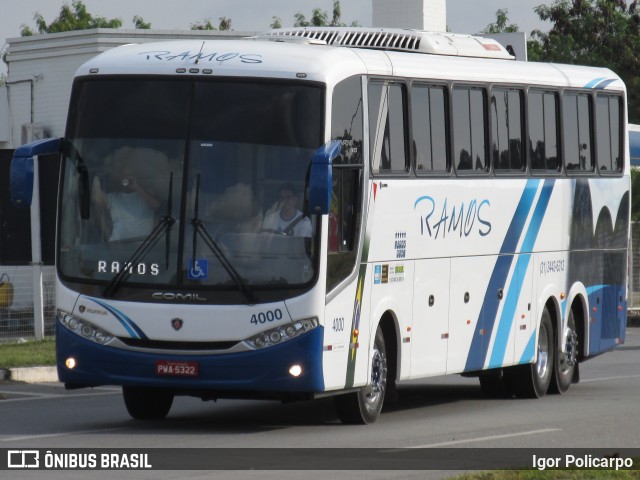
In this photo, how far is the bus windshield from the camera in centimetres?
1366

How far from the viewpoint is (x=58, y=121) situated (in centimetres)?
3525

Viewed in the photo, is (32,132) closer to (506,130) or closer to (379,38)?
(506,130)

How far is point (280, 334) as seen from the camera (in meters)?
13.6

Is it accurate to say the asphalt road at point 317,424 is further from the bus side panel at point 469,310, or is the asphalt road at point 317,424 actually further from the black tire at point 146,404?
the bus side panel at point 469,310

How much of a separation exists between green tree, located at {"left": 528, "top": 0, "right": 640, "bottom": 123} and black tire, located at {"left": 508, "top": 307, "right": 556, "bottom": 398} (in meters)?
36.1

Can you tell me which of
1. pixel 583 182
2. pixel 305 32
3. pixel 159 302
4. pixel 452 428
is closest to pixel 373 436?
pixel 452 428

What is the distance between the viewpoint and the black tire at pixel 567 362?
1931cm

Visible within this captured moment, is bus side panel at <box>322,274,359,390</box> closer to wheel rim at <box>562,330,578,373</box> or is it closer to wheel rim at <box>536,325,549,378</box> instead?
wheel rim at <box>536,325,549,378</box>

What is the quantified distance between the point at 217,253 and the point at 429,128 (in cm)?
336

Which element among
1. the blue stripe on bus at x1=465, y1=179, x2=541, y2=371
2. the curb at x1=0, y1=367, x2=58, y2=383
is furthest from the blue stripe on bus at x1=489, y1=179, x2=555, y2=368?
the curb at x1=0, y1=367, x2=58, y2=383

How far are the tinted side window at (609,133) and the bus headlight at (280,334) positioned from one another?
304 inches

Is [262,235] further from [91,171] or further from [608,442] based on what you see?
[608,442]

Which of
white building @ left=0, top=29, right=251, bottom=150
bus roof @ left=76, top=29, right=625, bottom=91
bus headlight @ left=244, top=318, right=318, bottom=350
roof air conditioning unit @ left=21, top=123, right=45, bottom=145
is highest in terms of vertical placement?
white building @ left=0, top=29, right=251, bottom=150

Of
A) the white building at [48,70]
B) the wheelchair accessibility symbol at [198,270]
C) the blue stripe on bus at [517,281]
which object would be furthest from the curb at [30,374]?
the white building at [48,70]
